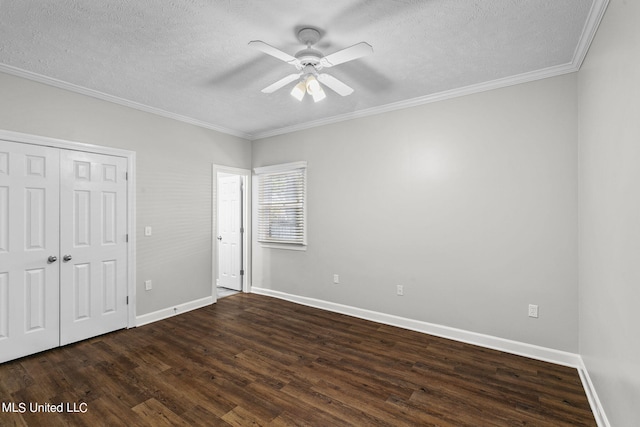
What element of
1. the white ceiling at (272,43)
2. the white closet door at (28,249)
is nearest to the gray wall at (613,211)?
A: the white ceiling at (272,43)

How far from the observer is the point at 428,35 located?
230 cm

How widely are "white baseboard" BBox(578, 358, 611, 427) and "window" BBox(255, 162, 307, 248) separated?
3.25 meters

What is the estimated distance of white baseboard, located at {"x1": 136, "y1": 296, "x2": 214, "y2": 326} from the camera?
12.5 feet

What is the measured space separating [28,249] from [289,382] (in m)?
2.76

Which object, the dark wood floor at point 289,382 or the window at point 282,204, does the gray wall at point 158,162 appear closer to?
the window at point 282,204

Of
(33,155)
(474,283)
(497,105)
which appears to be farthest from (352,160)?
(33,155)

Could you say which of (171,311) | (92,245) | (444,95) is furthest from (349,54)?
(171,311)

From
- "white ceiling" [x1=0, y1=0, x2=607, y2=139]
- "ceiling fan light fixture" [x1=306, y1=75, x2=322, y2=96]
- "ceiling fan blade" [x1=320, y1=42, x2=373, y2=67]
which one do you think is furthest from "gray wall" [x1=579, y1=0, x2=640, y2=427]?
"ceiling fan light fixture" [x1=306, y1=75, x2=322, y2=96]

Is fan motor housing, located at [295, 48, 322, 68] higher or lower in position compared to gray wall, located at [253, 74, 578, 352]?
higher

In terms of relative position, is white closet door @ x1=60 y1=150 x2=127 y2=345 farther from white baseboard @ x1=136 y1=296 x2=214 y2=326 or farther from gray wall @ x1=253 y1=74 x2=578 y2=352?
gray wall @ x1=253 y1=74 x2=578 y2=352

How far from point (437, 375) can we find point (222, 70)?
330cm

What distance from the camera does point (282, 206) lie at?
16.0 ft

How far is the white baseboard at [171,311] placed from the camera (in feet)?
12.5

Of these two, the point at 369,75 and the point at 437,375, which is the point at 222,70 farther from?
the point at 437,375
